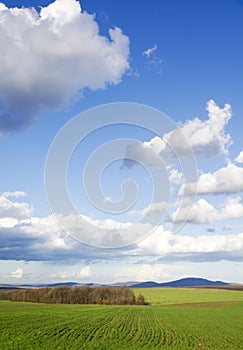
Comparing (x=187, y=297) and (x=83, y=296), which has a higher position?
(x=187, y=297)

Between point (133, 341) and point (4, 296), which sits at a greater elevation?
point (4, 296)

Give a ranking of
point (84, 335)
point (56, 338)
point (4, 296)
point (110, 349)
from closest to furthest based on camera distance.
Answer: point (110, 349), point (56, 338), point (84, 335), point (4, 296)

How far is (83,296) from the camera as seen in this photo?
412 feet

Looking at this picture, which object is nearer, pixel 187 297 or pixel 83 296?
pixel 83 296

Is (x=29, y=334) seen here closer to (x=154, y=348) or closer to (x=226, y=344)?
(x=154, y=348)

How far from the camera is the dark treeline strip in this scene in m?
125

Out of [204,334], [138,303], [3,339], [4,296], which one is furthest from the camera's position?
[4,296]

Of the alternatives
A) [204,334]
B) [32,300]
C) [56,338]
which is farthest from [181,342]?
[32,300]

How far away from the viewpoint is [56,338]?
33.0m

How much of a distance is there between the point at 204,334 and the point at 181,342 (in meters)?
7.86

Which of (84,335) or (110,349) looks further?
(84,335)

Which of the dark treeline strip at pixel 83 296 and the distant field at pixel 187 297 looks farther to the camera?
the distant field at pixel 187 297

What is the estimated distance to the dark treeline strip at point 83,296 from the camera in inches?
4906

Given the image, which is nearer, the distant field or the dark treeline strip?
the dark treeline strip
